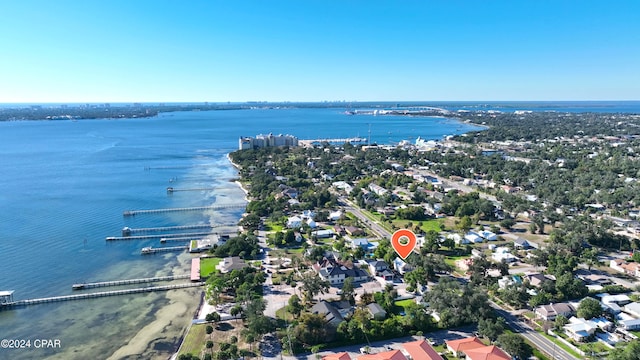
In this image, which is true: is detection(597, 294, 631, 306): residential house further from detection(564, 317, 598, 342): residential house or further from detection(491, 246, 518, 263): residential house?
detection(491, 246, 518, 263): residential house

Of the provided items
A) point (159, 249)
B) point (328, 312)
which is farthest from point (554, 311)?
point (159, 249)

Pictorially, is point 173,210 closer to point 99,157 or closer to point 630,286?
point 630,286

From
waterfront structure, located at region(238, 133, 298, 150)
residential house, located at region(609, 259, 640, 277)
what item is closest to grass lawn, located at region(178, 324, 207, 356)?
residential house, located at region(609, 259, 640, 277)

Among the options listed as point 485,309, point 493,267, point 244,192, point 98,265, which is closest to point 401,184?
point 244,192

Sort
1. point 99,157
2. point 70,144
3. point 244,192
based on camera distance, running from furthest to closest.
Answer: point 70,144 → point 99,157 → point 244,192

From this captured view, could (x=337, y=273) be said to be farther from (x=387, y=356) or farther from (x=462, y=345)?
(x=462, y=345)

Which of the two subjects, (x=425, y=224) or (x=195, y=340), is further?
(x=425, y=224)

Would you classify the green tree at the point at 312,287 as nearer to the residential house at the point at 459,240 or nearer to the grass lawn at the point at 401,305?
the grass lawn at the point at 401,305
